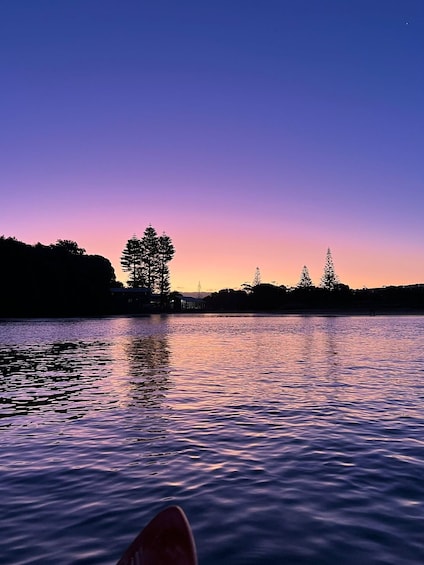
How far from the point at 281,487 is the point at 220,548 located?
7.85ft

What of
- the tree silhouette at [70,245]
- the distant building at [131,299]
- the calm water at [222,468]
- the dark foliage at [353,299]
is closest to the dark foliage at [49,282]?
the distant building at [131,299]

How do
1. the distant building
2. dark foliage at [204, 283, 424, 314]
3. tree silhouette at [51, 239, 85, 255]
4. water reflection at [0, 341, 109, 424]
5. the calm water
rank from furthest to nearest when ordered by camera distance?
dark foliage at [204, 283, 424, 314]
tree silhouette at [51, 239, 85, 255]
the distant building
water reflection at [0, 341, 109, 424]
the calm water

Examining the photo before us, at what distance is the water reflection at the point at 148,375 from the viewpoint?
1732cm

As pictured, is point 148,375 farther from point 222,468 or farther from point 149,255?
point 149,255

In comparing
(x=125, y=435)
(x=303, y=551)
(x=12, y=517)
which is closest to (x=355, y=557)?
(x=303, y=551)

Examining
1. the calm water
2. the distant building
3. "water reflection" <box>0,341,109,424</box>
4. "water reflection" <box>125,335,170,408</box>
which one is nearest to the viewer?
the calm water

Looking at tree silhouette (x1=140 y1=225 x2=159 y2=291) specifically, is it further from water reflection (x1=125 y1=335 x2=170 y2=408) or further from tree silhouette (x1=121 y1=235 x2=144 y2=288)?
water reflection (x1=125 y1=335 x2=170 y2=408)

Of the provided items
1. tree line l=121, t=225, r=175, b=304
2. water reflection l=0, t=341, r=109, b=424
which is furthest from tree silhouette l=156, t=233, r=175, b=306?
water reflection l=0, t=341, r=109, b=424

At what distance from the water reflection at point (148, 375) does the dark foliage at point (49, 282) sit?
74278mm

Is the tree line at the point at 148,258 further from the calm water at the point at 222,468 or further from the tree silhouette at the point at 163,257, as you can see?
the calm water at the point at 222,468

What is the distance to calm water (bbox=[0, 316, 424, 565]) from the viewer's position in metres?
6.47

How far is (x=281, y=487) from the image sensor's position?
8453 millimetres

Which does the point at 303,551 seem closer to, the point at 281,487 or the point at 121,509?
the point at 281,487

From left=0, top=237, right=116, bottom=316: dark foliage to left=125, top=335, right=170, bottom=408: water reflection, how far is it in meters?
74.3
